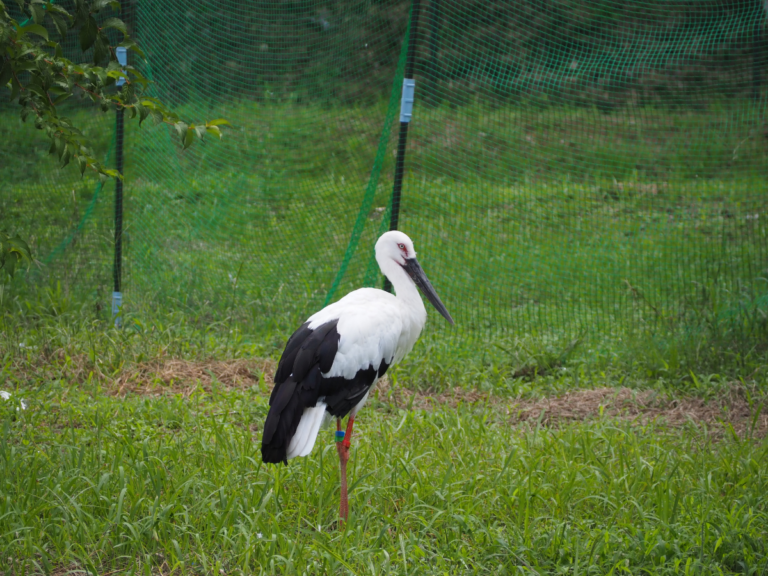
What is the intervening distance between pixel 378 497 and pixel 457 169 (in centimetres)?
590

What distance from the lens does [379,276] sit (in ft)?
19.8

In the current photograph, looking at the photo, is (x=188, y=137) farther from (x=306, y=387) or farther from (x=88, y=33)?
(x=306, y=387)

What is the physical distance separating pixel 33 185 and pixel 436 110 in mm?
4101

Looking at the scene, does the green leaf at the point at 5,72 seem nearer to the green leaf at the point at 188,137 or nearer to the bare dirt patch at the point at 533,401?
the green leaf at the point at 188,137

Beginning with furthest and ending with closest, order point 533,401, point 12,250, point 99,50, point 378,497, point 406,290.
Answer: point 533,401, point 406,290, point 378,497, point 12,250, point 99,50

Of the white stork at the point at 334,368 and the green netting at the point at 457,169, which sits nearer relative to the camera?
the white stork at the point at 334,368

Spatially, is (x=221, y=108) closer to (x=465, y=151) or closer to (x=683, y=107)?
(x=465, y=151)

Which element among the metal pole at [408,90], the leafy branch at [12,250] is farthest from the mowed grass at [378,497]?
the metal pole at [408,90]

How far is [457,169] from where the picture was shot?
29.1ft

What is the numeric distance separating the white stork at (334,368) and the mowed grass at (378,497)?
0.91 ft

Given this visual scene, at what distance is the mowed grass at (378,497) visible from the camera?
3020 millimetres

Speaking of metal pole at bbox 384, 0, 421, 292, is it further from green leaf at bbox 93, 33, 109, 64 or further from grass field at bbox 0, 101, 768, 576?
green leaf at bbox 93, 33, 109, 64

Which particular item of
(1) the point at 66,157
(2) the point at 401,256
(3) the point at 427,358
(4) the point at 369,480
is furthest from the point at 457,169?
(1) the point at 66,157

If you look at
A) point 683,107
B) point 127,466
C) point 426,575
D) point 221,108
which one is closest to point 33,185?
point 221,108
